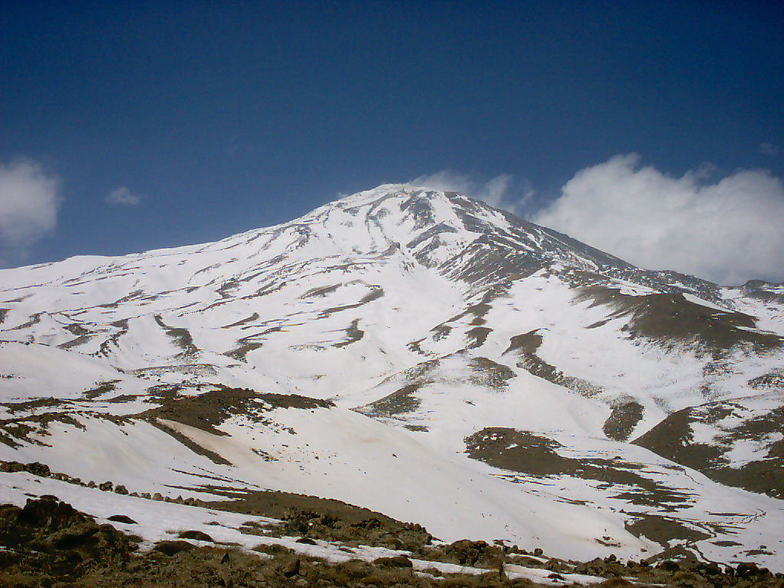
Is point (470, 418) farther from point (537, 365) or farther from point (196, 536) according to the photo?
point (196, 536)

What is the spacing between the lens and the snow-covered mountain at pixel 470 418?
32938mm

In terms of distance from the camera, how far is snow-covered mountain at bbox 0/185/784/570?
108 feet

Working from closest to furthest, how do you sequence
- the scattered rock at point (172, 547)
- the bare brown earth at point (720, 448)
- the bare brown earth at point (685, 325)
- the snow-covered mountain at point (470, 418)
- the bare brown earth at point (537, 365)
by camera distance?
the scattered rock at point (172, 547), the snow-covered mountain at point (470, 418), the bare brown earth at point (720, 448), the bare brown earth at point (537, 365), the bare brown earth at point (685, 325)

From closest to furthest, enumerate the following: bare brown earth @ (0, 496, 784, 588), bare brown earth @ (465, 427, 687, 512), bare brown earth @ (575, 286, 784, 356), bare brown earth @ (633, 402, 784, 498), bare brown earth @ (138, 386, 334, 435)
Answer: bare brown earth @ (0, 496, 784, 588) < bare brown earth @ (138, 386, 334, 435) < bare brown earth @ (465, 427, 687, 512) < bare brown earth @ (633, 402, 784, 498) < bare brown earth @ (575, 286, 784, 356)

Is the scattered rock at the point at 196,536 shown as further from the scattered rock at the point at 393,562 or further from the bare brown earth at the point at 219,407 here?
the bare brown earth at the point at 219,407

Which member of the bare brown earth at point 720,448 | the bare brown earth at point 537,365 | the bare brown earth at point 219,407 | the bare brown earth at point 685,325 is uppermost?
the bare brown earth at point 685,325

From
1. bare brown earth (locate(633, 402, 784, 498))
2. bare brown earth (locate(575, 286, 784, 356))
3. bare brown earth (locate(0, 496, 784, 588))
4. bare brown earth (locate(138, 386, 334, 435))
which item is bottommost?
bare brown earth (locate(0, 496, 784, 588))

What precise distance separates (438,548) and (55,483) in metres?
12.6

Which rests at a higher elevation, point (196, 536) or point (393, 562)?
point (393, 562)

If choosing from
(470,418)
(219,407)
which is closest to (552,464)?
(470,418)

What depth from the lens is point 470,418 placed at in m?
97.1

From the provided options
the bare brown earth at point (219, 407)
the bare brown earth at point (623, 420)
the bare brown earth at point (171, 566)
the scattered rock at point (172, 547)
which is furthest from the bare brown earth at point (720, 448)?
the scattered rock at point (172, 547)

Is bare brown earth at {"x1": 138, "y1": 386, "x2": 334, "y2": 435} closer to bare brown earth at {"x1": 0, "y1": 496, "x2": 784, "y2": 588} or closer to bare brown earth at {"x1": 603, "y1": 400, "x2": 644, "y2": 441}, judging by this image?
bare brown earth at {"x1": 0, "y1": 496, "x2": 784, "y2": 588}

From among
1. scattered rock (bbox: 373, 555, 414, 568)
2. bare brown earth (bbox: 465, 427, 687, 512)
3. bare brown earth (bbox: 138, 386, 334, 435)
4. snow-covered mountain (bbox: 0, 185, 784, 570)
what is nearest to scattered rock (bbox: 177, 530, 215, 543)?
scattered rock (bbox: 373, 555, 414, 568)
